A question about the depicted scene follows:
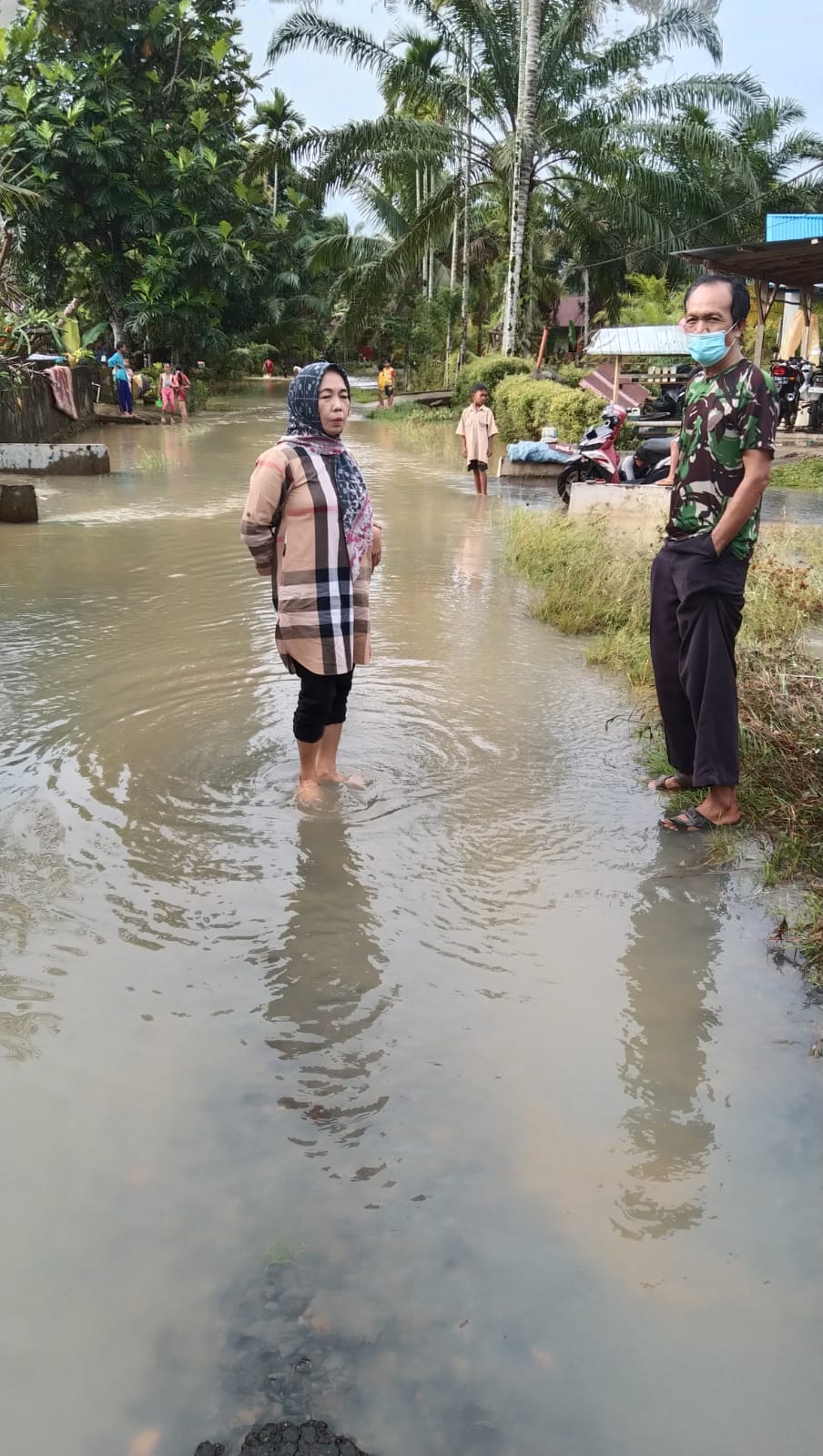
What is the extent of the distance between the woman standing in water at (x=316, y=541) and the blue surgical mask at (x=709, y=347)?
Result: 45.9 inches

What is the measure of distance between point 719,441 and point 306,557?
4.83 ft

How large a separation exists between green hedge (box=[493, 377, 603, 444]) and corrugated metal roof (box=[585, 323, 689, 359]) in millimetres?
1376

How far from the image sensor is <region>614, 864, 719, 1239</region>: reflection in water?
2301 mm

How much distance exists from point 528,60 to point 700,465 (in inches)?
715

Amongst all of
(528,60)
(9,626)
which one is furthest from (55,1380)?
(528,60)

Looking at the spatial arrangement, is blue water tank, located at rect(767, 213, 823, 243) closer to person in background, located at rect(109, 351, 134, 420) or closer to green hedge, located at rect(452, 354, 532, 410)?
green hedge, located at rect(452, 354, 532, 410)

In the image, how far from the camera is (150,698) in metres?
5.44

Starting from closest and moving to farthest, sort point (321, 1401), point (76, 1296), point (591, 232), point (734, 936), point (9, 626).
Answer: point (321, 1401)
point (76, 1296)
point (734, 936)
point (9, 626)
point (591, 232)

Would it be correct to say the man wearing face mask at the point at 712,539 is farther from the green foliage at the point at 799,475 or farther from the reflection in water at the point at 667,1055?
the green foliage at the point at 799,475

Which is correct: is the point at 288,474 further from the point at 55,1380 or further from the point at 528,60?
the point at 528,60

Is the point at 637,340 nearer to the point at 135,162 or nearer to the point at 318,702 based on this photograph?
the point at 135,162

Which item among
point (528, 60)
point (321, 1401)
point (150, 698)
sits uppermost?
point (528, 60)

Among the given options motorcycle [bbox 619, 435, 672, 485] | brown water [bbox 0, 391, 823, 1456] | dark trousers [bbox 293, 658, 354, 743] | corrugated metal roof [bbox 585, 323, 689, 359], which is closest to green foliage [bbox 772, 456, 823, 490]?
motorcycle [bbox 619, 435, 672, 485]

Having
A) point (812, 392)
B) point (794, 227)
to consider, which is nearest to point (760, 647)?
point (812, 392)
